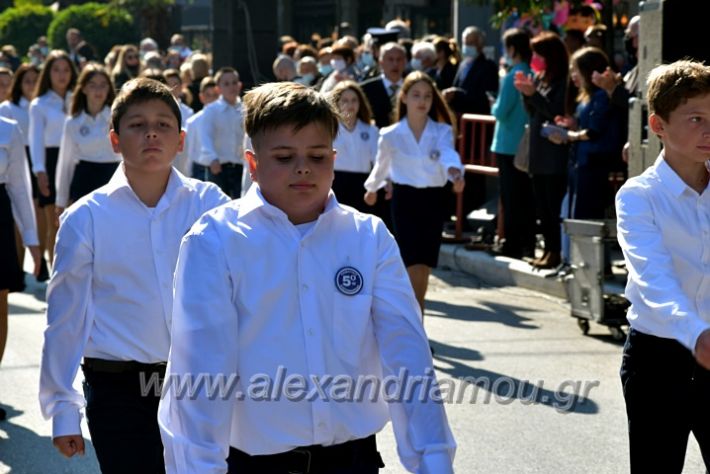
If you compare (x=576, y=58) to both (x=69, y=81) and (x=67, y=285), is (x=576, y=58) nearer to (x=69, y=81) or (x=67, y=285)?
(x=69, y=81)

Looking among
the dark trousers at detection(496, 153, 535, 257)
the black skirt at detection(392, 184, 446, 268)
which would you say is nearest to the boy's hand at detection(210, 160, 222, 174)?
the dark trousers at detection(496, 153, 535, 257)

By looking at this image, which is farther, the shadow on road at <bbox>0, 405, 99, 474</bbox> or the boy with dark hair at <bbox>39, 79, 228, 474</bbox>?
the shadow on road at <bbox>0, 405, 99, 474</bbox>

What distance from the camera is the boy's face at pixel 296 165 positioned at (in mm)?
3779

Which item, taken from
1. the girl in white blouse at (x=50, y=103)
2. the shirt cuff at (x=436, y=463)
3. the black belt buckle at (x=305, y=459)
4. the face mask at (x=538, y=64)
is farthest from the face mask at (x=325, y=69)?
the shirt cuff at (x=436, y=463)

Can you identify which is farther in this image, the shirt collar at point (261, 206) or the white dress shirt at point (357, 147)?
the white dress shirt at point (357, 147)

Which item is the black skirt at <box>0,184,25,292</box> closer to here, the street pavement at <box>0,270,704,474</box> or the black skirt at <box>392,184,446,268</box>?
the street pavement at <box>0,270,704,474</box>

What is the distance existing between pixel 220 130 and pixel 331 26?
23.4 metres

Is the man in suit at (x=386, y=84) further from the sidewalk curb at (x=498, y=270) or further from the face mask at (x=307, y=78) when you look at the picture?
the face mask at (x=307, y=78)

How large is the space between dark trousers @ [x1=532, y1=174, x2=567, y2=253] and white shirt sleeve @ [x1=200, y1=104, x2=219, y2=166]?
12.1ft

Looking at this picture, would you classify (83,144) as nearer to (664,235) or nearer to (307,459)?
(664,235)

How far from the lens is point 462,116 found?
51.8 feet

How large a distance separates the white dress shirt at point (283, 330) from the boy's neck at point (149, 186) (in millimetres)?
1363

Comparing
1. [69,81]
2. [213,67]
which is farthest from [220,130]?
[213,67]

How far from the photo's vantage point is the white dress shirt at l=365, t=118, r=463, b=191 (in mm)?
10641
